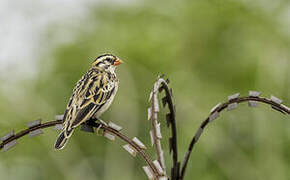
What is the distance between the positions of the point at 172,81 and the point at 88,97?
215 inches

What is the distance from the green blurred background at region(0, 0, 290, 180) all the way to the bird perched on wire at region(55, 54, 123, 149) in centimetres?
278

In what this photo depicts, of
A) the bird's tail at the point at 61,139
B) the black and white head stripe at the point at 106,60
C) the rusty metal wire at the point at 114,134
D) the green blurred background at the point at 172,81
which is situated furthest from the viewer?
the green blurred background at the point at 172,81

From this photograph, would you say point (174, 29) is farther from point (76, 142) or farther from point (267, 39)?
point (76, 142)

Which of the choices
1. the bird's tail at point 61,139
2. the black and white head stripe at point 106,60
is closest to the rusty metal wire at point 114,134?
the bird's tail at point 61,139

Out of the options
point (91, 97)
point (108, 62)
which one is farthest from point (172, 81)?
point (91, 97)

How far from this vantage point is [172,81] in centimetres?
737

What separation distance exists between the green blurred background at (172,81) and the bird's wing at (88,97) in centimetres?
288

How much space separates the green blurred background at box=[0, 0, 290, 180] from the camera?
5633mm

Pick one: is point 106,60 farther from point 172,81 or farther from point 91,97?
point 172,81

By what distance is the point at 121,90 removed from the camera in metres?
5.68

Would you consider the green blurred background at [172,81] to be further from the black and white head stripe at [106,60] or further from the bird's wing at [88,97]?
the bird's wing at [88,97]

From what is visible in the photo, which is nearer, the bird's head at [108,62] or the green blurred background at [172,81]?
the bird's head at [108,62]

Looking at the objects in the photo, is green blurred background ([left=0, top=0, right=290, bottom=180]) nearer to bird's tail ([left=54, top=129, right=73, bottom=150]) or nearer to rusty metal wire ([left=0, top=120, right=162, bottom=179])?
bird's tail ([left=54, top=129, right=73, bottom=150])

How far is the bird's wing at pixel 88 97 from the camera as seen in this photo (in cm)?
176
